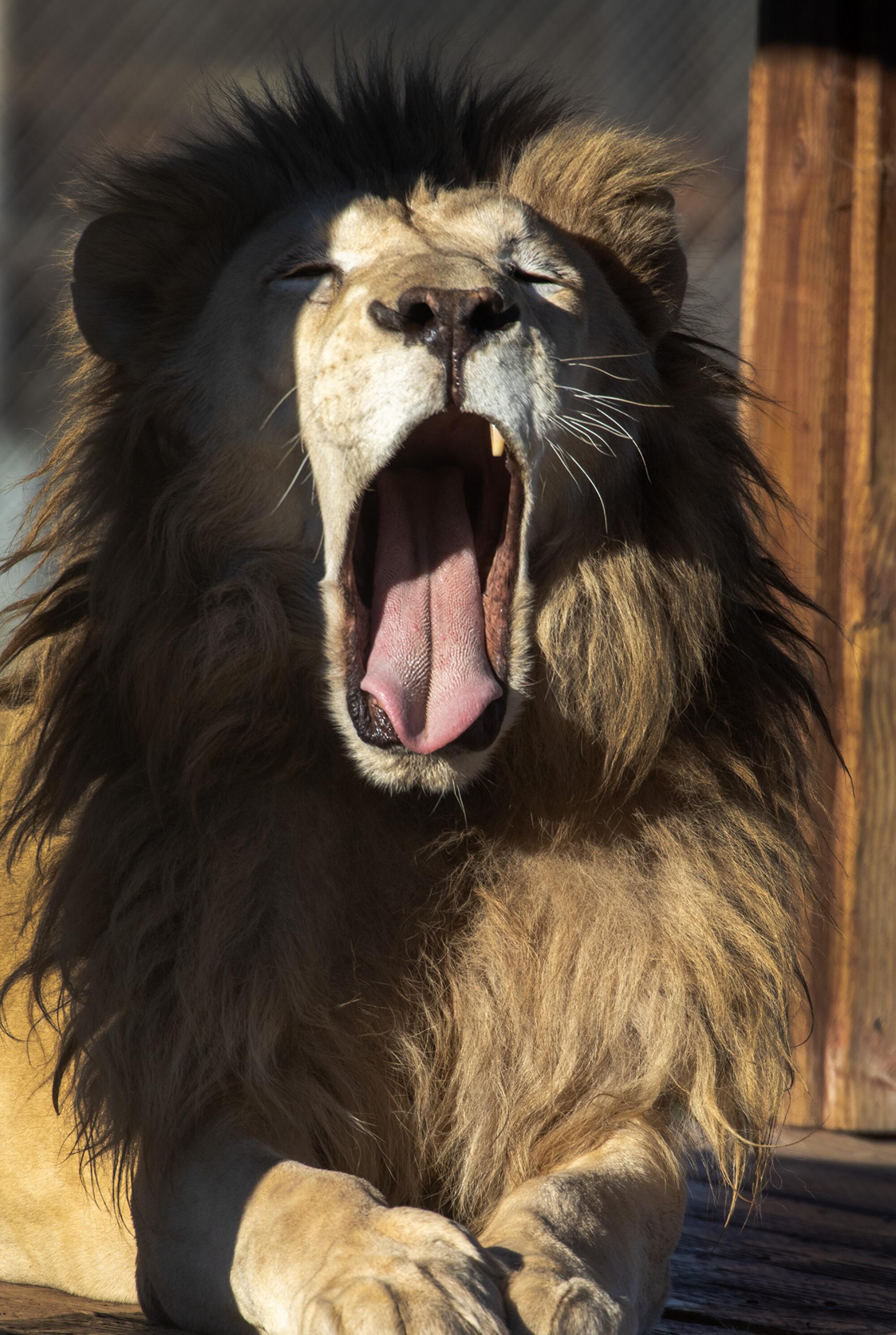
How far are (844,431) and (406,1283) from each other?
2522 millimetres

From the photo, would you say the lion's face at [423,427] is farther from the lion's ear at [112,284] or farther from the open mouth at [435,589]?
the lion's ear at [112,284]

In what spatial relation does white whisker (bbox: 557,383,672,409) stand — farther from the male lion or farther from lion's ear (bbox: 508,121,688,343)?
lion's ear (bbox: 508,121,688,343)

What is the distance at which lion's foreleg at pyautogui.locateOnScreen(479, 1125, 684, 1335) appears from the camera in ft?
5.22

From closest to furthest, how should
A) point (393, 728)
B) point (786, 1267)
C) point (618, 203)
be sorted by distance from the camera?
1. point (393, 728)
2. point (618, 203)
3. point (786, 1267)

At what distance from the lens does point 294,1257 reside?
167cm

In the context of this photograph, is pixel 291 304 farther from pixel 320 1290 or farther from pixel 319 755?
pixel 320 1290

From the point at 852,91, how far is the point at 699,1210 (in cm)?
239

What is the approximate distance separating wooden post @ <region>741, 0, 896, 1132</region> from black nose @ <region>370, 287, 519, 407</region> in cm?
178

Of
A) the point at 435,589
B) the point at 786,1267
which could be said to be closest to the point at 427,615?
the point at 435,589

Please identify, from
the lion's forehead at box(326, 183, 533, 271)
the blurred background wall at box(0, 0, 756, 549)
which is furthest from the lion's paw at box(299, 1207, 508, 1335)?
the blurred background wall at box(0, 0, 756, 549)

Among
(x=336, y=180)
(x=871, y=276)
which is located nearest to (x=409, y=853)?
(x=336, y=180)

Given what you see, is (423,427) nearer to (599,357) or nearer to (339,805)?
(599,357)

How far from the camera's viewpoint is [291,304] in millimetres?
2131

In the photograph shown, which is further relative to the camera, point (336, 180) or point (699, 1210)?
point (699, 1210)
